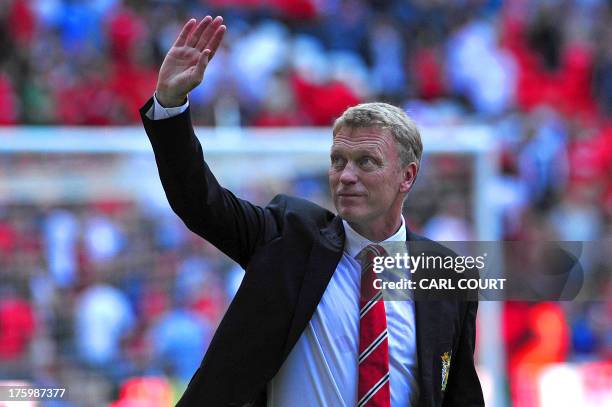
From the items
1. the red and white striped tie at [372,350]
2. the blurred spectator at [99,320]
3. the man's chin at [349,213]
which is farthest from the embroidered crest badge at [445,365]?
the blurred spectator at [99,320]

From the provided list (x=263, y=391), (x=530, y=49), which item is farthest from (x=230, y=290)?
(x=530, y=49)

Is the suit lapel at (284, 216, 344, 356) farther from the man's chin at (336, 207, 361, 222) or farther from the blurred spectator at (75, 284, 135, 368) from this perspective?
the blurred spectator at (75, 284, 135, 368)

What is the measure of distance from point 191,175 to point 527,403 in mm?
4870

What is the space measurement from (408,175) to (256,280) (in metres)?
0.54

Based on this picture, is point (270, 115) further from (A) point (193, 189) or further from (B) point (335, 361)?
(A) point (193, 189)

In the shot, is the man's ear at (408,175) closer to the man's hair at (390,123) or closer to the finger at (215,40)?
the man's hair at (390,123)

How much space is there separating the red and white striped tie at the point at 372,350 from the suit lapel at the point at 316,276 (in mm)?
110

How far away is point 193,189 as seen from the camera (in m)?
2.84

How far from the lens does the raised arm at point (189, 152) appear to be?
282 cm

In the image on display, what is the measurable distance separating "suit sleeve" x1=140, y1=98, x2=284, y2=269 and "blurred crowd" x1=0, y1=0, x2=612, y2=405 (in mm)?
3491

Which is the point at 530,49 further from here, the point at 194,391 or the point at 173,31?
the point at 194,391

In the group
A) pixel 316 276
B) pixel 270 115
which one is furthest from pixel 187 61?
pixel 270 115

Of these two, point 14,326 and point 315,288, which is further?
point 14,326

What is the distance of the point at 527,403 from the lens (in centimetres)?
725
